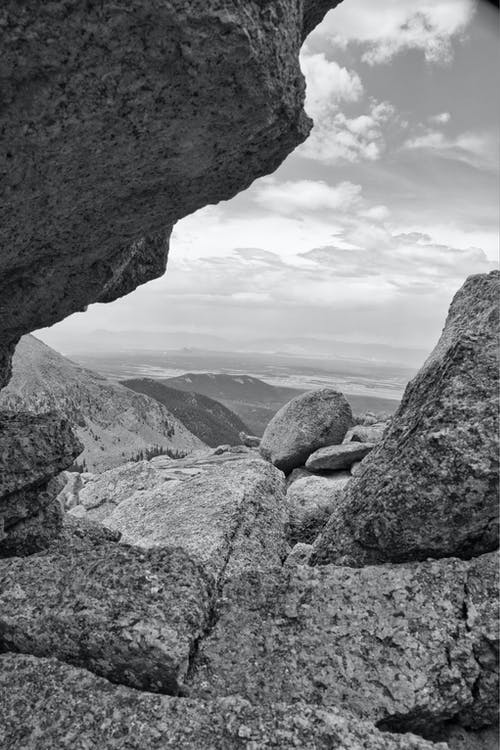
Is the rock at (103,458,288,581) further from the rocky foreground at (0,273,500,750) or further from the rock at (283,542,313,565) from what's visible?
the rocky foreground at (0,273,500,750)

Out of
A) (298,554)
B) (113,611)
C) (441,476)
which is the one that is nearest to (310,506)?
(298,554)

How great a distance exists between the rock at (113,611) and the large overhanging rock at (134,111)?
6.38m

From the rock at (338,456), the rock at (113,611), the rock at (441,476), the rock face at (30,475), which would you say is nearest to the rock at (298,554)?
the rock at (441,476)

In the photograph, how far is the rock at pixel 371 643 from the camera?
24.1 feet

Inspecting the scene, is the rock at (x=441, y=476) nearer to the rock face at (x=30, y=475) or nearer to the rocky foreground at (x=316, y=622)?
the rocky foreground at (x=316, y=622)

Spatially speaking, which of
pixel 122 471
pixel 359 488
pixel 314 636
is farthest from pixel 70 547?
pixel 122 471

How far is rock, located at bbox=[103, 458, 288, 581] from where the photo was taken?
1340 cm

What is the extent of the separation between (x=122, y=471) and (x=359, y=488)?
22.9 m

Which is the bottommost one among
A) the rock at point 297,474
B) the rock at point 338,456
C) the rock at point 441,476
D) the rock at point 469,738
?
the rock at point 297,474

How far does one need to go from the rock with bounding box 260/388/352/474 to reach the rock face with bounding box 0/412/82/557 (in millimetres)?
27508

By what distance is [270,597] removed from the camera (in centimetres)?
878

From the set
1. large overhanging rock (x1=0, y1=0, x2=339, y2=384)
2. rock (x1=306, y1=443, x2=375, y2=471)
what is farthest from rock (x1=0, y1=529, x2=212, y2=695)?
rock (x1=306, y1=443, x2=375, y2=471)

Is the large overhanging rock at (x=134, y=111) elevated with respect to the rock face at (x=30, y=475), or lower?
elevated

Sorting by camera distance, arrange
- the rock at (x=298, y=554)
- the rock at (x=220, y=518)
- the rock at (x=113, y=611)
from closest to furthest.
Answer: the rock at (x=113, y=611)
the rock at (x=220, y=518)
the rock at (x=298, y=554)
